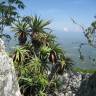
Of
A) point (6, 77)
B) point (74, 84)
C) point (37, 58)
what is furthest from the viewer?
point (74, 84)

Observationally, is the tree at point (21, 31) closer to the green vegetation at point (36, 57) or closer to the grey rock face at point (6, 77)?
the green vegetation at point (36, 57)

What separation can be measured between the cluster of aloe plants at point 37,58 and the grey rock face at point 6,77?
9.96 ft

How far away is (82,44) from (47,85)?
6067mm

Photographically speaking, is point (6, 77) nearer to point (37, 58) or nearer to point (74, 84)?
point (37, 58)

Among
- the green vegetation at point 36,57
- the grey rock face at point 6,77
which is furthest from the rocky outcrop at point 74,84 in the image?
the grey rock face at point 6,77

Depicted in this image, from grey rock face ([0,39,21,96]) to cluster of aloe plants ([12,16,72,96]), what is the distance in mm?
3037

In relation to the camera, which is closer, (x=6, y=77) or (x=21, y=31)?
(x=6, y=77)

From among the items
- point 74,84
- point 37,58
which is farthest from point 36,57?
point 74,84

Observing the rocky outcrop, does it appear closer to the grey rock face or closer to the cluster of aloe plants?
the cluster of aloe plants

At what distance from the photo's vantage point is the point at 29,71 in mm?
22938

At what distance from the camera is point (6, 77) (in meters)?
19.1

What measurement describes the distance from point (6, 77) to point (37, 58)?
4.66 meters

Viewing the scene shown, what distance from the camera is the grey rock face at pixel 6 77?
741 inches

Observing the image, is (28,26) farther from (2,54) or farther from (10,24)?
(2,54)
